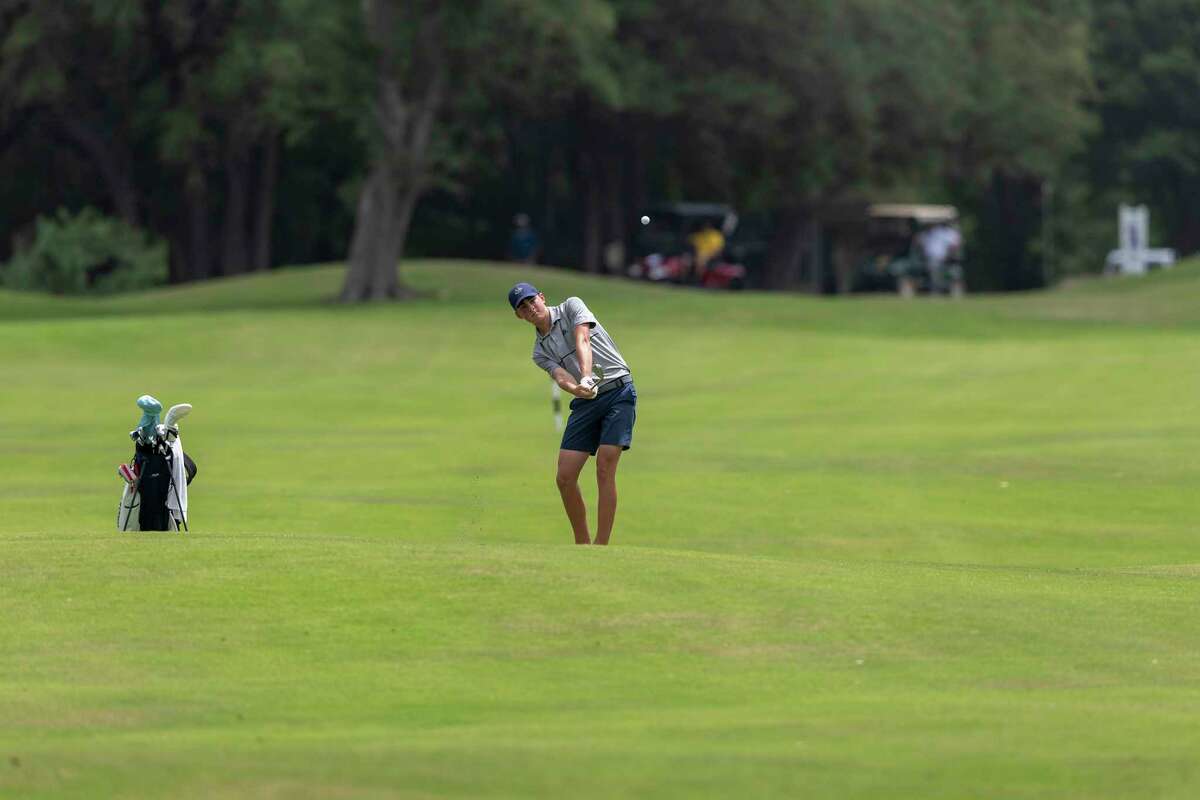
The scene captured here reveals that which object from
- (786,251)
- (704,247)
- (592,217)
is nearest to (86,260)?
(592,217)

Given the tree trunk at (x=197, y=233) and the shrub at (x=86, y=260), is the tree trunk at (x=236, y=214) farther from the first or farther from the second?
the shrub at (x=86, y=260)

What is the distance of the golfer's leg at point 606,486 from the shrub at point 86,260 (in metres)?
47.5

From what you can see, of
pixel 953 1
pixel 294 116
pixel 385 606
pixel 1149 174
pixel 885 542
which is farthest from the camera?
pixel 1149 174

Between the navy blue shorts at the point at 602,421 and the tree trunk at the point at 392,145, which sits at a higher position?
the tree trunk at the point at 392,145

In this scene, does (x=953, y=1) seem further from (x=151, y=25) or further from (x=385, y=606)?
(x=385, y=606)

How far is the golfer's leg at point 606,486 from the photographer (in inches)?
658

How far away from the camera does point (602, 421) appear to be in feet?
55.4

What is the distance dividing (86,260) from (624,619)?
172 ft

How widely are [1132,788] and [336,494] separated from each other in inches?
570

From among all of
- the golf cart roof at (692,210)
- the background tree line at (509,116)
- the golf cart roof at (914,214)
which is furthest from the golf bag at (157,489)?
the golf cart roof at (914,214)

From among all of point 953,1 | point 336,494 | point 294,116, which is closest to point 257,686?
point 336,494

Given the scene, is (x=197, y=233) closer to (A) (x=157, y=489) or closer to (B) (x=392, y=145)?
(B) (x=392, y=145)

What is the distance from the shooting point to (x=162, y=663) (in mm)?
12602

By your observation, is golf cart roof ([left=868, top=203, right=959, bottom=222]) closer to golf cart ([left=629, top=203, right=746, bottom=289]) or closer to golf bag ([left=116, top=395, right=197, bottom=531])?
golf cart ([left=629, top=203, right=746, bottom=289])
